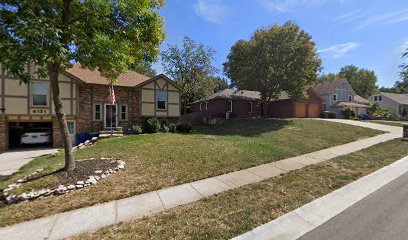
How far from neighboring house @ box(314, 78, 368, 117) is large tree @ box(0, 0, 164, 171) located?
36.9 m

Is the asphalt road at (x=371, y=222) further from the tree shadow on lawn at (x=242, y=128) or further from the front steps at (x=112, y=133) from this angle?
the front steps at (x=112, y=133)

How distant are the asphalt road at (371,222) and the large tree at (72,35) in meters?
6.75

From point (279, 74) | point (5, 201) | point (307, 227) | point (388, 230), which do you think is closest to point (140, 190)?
point (5, 201)

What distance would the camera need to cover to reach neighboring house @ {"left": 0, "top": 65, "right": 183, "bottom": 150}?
14.0 metres

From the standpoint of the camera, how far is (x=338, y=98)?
38219 millimetres

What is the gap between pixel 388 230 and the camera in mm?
3832

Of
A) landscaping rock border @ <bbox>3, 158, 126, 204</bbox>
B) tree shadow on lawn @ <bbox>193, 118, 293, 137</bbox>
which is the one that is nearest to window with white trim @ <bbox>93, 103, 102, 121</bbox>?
tree shadow on lawn @ <bbox>193, 118, 293, 137</bbox>

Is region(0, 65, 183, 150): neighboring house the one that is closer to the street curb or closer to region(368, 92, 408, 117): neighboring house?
the street curb

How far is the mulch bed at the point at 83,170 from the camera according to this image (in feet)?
20.3

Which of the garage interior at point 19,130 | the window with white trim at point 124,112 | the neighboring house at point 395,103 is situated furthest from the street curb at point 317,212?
the neighboring house at point 395,103

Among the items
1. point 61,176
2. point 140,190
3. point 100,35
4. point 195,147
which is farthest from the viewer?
point 195,147

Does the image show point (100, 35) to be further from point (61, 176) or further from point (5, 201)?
point (5, 201)

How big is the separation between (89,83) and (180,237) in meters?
16.0

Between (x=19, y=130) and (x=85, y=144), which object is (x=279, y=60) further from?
(x=19, y=130)
